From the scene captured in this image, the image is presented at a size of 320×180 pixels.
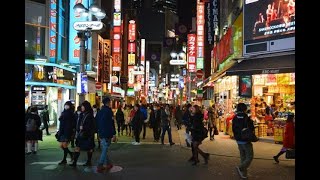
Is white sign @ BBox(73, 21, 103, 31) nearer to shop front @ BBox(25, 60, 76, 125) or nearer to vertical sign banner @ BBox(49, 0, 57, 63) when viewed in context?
shop front @ BBox(25, 60, 76, 125)

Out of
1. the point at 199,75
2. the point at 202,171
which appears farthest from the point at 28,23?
the point at 202,171

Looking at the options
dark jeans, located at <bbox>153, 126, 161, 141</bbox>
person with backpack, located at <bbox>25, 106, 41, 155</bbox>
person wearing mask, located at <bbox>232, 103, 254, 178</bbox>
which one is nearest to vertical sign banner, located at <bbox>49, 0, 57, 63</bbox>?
dark jeans, located at <bbox>153, 126, 161, 141</bbox>

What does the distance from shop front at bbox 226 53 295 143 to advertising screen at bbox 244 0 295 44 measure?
1078 millimetres

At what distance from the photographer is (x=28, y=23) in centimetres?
2683

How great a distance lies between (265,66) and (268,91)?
338cm

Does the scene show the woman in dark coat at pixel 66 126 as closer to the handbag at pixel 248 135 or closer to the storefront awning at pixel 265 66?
the handbag at pixel 248 135

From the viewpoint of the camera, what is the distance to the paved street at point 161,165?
11.6 metres

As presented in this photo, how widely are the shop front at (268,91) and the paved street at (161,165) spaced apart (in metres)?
2.12

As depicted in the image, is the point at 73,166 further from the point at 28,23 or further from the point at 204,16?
the point at 204,16

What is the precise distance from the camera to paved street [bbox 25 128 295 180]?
11.6 m

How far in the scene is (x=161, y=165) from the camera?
44.5 feet

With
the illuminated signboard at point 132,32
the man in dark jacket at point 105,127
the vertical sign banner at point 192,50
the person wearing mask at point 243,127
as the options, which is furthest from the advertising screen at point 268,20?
the illuminated signboard at point 132,32

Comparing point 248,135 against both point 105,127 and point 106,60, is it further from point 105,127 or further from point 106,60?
point 106,60

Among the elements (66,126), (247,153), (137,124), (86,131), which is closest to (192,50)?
(137,124)
